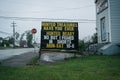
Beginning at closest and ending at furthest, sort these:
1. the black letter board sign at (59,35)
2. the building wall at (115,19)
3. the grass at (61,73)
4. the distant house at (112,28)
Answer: the grass at (61,73)
the black letter board sign at (59,35)
the distant house at (112,28)
the building wall at (115,19)

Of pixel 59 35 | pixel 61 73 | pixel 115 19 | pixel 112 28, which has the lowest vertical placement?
pixel 61 73

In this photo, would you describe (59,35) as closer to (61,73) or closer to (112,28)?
(112,28)

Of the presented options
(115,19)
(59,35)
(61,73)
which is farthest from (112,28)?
(61,73)

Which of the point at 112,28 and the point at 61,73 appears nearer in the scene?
the point at 61,73

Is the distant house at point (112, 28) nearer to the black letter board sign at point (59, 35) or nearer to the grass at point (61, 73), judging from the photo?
the black letter board sign at point (59, 35)

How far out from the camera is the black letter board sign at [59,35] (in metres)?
23.2

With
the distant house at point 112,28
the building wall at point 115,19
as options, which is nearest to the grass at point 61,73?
the distant house at point 112,28

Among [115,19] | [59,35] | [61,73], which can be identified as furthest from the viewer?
[115,19]

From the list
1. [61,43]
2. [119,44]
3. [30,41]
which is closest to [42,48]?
[61,43]

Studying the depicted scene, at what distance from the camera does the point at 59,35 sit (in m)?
23.5

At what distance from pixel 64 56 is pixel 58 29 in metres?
3.03

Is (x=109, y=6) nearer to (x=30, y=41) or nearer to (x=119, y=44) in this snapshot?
(x=119, y=44)

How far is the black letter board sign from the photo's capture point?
23.2 metres

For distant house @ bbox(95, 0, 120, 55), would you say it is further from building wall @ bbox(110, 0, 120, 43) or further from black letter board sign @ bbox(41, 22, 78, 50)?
black letter board sign @ bbox(41, 22, 78, 50)
